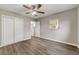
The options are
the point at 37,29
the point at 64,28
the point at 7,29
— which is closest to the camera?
the point at 7,29

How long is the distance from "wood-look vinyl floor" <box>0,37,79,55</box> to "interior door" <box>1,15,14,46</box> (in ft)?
0.40

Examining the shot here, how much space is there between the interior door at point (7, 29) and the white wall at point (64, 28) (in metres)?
0.67

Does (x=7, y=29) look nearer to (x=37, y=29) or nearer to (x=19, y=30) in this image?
(x=19, y=30)

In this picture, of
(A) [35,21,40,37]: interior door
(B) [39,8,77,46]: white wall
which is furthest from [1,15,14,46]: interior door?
(B) [39,8,77,46]: white wall

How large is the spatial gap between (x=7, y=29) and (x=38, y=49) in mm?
742

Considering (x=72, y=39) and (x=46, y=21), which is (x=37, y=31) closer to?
(x=46, y=21)

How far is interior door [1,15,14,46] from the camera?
147 centimetres

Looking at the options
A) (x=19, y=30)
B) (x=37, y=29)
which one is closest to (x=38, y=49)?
(x=37, y=29)

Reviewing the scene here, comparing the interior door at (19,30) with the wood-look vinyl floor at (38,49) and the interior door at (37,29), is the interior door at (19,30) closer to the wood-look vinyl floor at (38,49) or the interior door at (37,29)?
the wood-look vinyl floor at (38,49)

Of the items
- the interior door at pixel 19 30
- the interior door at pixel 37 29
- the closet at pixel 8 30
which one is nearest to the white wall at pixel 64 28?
the interior door at pixel 37 29

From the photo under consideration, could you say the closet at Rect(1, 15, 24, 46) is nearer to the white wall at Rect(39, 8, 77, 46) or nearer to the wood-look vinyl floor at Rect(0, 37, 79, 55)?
the wood-look vinyl floor at Rect(0, 37, 79, 55)

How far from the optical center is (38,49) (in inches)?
62.5

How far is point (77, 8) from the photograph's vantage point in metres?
1.37
